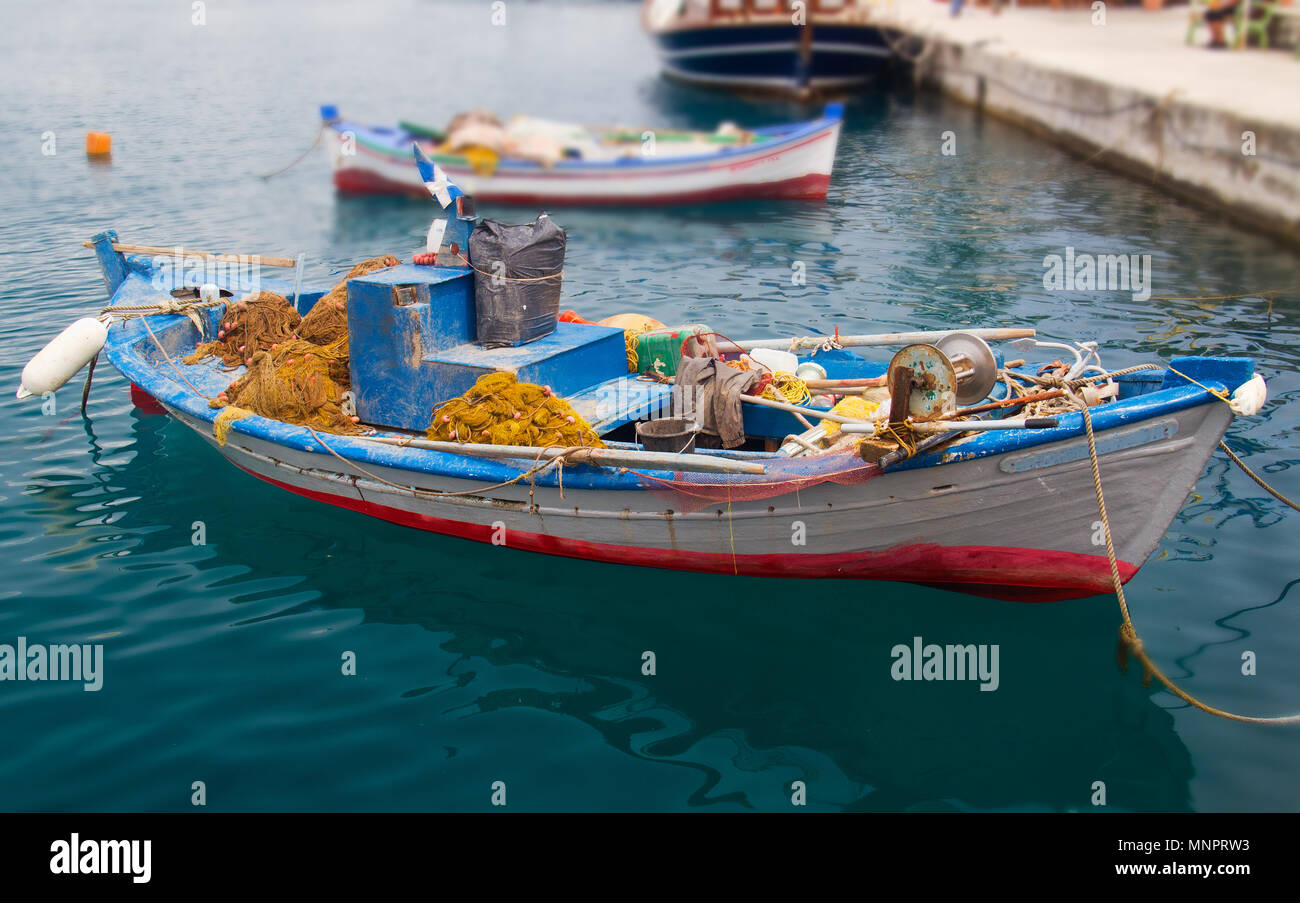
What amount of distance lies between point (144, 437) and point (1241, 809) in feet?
33.6

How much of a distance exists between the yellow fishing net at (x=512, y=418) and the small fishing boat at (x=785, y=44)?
89.1 ft

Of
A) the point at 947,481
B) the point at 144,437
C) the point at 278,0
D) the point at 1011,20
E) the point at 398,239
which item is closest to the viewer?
the point at 947,481

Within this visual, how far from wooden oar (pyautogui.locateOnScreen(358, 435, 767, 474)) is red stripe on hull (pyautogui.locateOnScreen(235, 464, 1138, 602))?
853mm

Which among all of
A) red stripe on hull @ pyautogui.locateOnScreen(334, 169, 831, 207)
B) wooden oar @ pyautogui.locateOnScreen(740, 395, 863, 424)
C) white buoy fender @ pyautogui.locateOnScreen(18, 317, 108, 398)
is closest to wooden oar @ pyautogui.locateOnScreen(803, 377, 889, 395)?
wooden oar @ pyautogui.locateOnScreen(740, 395, 863, 424)

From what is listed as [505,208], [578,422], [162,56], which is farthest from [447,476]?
[162,56]

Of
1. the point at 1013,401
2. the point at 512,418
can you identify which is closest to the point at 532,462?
the point at 512,418

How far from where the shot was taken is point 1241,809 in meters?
5.89

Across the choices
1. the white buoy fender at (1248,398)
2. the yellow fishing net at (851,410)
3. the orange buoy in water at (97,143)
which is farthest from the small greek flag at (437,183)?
the orange buoy in water at (97,143)

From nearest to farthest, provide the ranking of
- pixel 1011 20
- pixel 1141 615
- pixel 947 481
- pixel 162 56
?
pixel 947 481 < pixel 1141 615 < pixel 1011 20 < pixel 162 56

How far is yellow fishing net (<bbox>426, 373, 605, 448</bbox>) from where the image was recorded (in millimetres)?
7816

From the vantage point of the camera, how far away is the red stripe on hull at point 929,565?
7.30 meters
